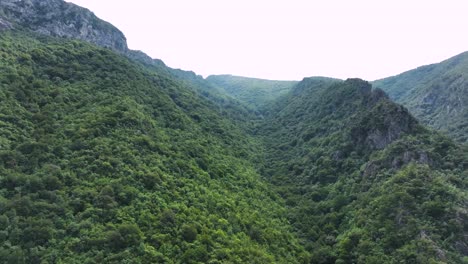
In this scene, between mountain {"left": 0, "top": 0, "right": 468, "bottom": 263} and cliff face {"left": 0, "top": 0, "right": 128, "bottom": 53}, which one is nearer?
mountain {"left": 0, "top": 0, "right": 468, "bottom": 263}

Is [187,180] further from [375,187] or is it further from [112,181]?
[375,187]

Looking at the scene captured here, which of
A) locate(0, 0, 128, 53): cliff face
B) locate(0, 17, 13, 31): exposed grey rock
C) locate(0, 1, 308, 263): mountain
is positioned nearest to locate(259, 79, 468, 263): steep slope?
locate(0, 1, 308, 263): mountain

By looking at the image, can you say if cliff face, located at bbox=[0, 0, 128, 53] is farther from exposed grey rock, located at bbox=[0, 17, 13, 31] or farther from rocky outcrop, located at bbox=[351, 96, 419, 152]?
rocky outcrop, located at bbox=[351, 96, 419, 152]

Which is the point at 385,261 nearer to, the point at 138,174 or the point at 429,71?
the point at 138,174

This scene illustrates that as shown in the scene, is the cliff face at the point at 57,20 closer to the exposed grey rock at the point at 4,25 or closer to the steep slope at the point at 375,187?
the exposed grey rock at the point at 4,25

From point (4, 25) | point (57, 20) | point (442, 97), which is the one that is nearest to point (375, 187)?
point (442, 97)
